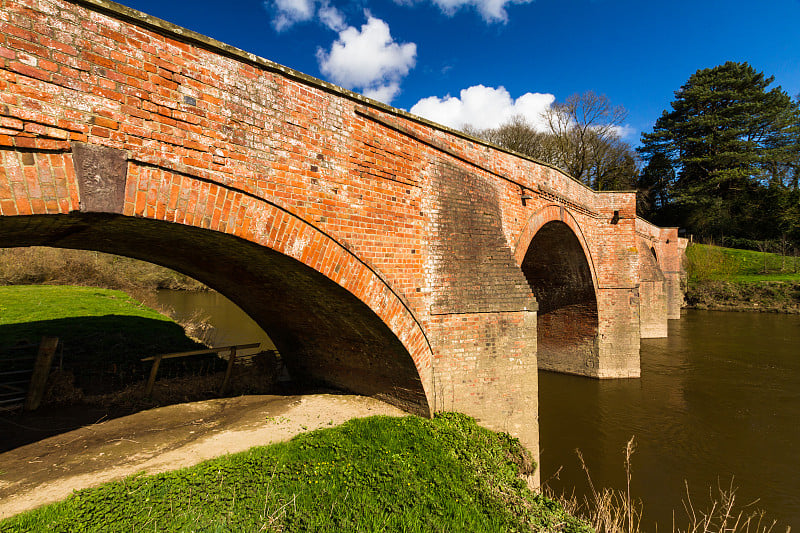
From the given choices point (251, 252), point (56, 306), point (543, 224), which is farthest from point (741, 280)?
point (56, 306)

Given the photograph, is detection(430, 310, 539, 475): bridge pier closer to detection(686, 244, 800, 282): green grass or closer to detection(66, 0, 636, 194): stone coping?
detection(66, 0, 636, 194): stone coping

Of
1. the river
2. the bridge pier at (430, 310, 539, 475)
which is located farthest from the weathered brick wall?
the bridge pier at (430, 310, 539, 475)

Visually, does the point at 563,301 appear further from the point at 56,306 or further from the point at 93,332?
the point at 56,306

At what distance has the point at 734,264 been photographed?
1043 inches

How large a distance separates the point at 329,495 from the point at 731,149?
3787cm

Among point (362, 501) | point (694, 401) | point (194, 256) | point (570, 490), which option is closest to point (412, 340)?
point (362, 501)

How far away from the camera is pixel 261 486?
3.56 meters

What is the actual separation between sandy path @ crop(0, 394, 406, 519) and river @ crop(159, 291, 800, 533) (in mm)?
4531

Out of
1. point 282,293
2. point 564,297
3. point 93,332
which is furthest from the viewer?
point 564,297

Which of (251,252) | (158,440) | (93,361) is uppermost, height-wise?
(251,252)

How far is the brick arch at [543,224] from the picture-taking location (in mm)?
7807

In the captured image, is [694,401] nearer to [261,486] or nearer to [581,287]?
[581,287]

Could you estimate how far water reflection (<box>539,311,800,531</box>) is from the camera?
21.0 feet

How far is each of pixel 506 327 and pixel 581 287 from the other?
685cm
